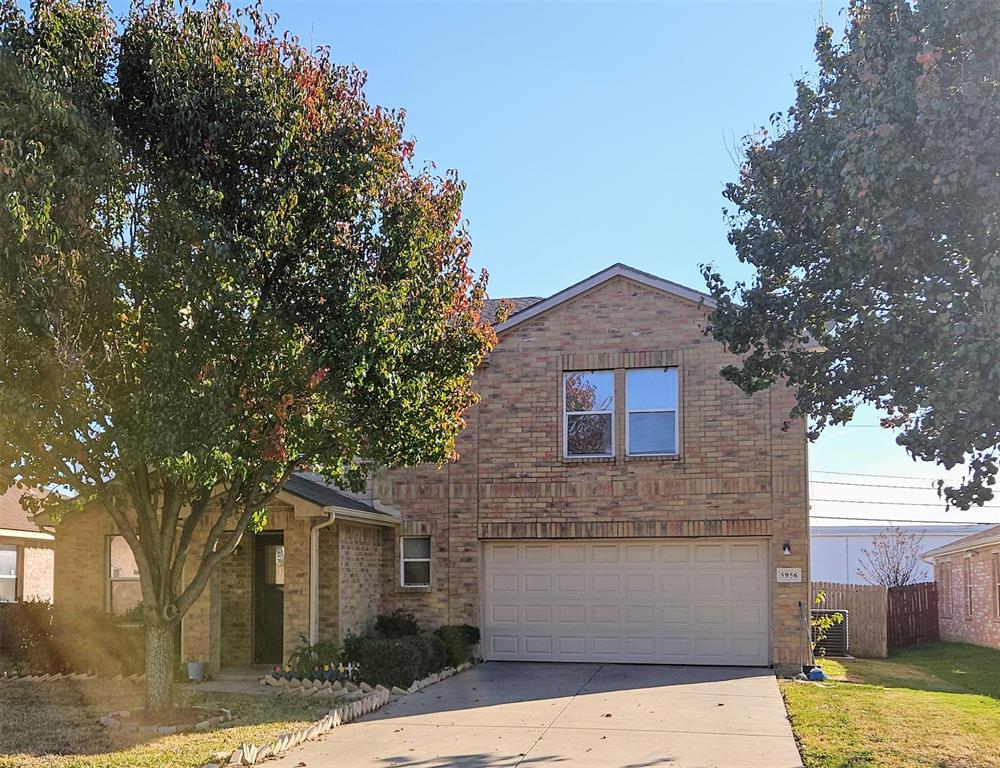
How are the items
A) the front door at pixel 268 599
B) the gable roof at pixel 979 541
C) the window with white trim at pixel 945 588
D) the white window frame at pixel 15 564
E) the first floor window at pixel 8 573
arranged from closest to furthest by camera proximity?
the front door at pixel 268 599, the first floor window at pixel 8 573, the white window frame at pixel 15 564, the gable roof at pixel 979 541, the window with white trim at pixel 945 588

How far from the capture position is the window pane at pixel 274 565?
17484 millimetres

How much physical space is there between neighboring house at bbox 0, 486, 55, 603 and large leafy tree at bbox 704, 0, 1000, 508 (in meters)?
17.0

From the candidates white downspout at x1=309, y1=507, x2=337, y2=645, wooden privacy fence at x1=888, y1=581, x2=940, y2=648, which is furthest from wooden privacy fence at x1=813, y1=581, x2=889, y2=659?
white downspout at x1=309, y1=507, x2=337, y2=645

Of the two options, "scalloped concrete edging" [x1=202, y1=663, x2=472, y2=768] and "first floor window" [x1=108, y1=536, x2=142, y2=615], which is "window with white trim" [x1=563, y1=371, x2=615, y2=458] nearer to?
"scalloped concrete edging" [x1=202, y1=663, x2=472, y2=768]

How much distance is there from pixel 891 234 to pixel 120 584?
13.5m

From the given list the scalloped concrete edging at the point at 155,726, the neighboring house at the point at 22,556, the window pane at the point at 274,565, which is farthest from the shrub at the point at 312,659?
the neighboring house at the point at 22,556

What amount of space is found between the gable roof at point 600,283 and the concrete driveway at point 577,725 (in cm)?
614

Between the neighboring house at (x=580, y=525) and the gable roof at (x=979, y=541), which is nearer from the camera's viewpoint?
the neighboring house at (x=580, y=525)

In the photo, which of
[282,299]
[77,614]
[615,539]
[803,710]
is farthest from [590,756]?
[77,614]

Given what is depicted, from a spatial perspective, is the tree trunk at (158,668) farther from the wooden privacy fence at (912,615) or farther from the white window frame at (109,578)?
the wooden privacy fence at (912,615)

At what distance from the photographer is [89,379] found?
1049 centimetres

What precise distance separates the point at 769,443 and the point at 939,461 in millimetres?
7827

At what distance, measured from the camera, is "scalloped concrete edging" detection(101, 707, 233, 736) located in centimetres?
1121

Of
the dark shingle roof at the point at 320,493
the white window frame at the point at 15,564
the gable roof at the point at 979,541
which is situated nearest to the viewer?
the dark shingle roof at the point at 320,493
